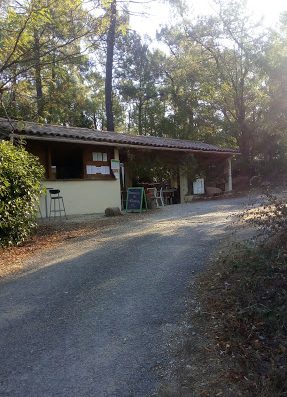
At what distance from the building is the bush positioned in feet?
8.97

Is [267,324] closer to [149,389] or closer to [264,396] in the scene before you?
[264,396]

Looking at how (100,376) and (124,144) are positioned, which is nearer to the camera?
(100,376)

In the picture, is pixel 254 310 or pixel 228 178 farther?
pixel 228 178

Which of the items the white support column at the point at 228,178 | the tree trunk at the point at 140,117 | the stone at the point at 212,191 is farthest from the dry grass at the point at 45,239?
the tree trunk at the point at 140,117

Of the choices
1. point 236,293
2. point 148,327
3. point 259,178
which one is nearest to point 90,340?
point 148,327

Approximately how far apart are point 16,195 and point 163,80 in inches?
1186

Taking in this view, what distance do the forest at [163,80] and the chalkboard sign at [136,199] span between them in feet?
13.6

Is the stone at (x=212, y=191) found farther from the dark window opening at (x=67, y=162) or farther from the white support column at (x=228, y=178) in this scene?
the dark window opening at (x=67, y=162)

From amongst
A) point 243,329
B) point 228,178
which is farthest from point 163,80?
point 243,329

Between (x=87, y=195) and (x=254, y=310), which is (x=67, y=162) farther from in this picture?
(x=254, y=310)

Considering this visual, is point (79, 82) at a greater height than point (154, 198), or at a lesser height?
greater

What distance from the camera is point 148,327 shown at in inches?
159

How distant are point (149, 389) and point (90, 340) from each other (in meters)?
0.99

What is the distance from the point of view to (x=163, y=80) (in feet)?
120
